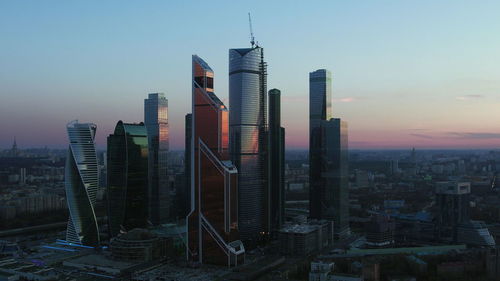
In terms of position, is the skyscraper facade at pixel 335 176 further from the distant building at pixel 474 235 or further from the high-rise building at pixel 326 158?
the distant building at pixel 474 235

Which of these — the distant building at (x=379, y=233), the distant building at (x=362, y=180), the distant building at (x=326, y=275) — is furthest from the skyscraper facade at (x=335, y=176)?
the distant building at (x=362, y=180)

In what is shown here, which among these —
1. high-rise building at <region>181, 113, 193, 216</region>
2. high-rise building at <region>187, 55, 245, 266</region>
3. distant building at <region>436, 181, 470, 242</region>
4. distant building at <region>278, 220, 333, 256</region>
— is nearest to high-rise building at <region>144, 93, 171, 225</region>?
high-rise building at <region>181, 113, 193, 216</region>

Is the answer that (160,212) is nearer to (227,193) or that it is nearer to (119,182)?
(119,182)

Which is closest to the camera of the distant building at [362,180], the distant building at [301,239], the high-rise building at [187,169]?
the distant building at [301,239]

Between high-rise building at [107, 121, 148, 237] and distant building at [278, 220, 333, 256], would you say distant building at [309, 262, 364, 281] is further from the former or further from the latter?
high-rise building at [107, 121, 148, 237]

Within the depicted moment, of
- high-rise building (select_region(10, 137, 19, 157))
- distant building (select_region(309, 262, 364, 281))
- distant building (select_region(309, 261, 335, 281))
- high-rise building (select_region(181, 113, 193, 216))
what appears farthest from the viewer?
high-rise building (select_region(10, 137, 19, 157))
